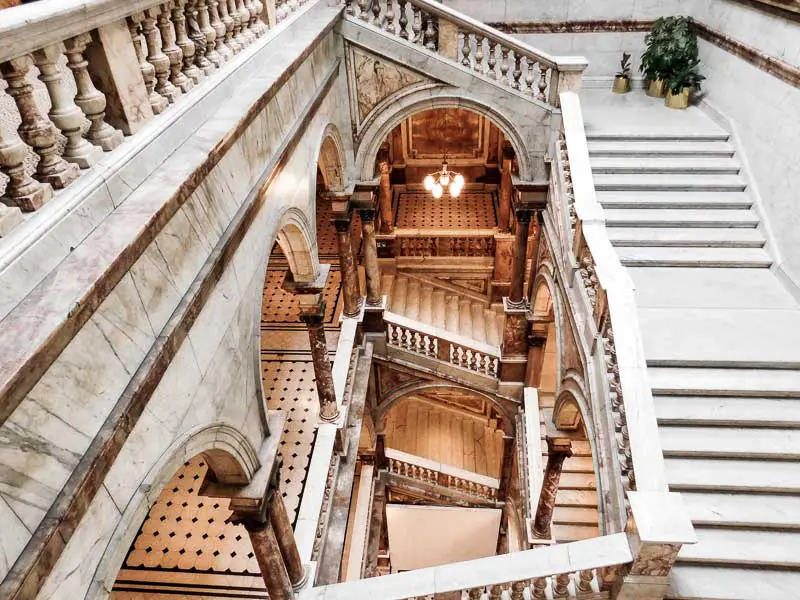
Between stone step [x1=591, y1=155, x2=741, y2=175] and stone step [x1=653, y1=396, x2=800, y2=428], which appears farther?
stone step [x1=591, y1=155, x2=741, y2=175]

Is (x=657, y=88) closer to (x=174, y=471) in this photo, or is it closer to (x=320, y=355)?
(x=320, y=355)

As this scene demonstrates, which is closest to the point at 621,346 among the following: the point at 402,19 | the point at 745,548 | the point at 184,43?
the point at 745,548

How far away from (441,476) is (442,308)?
148 inches

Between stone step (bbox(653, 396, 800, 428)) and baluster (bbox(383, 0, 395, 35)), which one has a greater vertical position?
baluster (bbox(383, 0, 395, 35))

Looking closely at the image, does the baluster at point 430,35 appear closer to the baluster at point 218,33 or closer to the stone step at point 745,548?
the baluster at point 218,33

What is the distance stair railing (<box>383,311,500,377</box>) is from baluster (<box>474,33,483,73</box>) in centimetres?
454

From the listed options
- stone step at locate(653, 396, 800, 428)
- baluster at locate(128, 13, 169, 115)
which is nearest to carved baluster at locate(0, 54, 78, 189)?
baluster at locate(128, 13, 169, 115)

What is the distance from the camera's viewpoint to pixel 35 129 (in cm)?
189

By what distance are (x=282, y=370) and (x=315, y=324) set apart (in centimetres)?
243

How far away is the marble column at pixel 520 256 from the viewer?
27.1 feet

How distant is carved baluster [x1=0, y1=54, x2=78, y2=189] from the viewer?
1770 mm

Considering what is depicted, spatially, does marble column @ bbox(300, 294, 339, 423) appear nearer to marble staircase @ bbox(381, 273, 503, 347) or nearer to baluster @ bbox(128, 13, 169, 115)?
baluster @ bbox(128, 13, 169, 115)

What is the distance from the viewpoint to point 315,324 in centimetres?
605

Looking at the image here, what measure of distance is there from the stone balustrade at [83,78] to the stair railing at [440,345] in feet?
22.6
